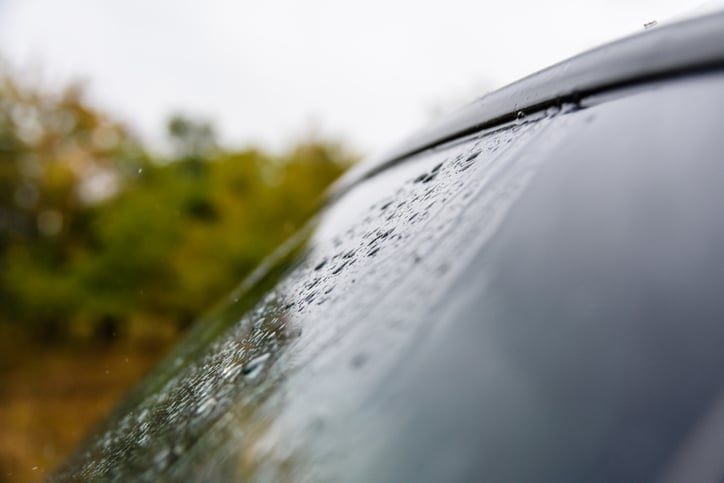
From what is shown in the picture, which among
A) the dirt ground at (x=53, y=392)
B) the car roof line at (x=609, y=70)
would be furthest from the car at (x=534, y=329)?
the dirt ground at (x=53, y=392)

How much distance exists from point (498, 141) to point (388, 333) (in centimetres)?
48

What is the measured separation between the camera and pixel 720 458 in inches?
20.4

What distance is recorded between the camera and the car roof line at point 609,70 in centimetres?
75

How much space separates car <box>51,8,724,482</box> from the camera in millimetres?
556

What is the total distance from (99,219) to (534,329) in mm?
19208

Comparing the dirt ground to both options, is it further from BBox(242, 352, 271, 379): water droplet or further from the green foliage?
BBox(242, 352, 271, 379): water droplet

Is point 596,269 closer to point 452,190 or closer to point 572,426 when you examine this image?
point 572,426

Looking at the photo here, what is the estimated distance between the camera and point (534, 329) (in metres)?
0.63

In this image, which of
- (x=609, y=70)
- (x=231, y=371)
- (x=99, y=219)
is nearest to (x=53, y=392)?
(x=99, y=219)

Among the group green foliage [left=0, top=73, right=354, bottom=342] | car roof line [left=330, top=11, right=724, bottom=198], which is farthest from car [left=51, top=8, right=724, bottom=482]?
green foliage [left=0, top=73, right=354, bottom=342]

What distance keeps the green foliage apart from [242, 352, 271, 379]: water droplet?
13.1 m

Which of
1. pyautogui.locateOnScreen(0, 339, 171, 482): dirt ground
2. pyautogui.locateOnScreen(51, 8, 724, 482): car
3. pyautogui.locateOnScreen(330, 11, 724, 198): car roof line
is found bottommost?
pyautogui.locateOnScreen(0, 339, 171, 482): dirt ground

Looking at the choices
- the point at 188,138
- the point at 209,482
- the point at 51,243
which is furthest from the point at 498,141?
the point at 188,138

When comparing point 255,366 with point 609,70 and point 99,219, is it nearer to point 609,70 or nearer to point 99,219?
point 609,70
